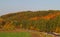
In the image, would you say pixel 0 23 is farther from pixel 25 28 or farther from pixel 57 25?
pixel 57 25

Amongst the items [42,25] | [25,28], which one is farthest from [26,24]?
[42,25]

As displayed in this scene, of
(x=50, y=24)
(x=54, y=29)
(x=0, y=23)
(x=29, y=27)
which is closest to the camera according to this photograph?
(x=54, y=29)

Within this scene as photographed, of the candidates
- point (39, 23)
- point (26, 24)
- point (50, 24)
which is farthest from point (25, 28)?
point (50, 24)

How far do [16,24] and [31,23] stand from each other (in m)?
2.81

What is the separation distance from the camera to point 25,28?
119ft

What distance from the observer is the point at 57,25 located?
31.5 meters

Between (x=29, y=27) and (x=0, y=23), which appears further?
(x=0, y=23)

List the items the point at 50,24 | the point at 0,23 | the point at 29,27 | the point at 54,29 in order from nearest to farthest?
the point at 54,29 → the point at 50,24 → the point at 29,27 → the point at 0,23

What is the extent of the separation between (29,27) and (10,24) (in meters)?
3.52

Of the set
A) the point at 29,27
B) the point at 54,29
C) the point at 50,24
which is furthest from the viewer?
the point at 29,27

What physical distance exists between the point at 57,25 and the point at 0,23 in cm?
1225

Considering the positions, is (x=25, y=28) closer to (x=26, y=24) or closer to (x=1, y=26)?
(x=26, y=24)

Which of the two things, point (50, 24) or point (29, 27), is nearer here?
point (50, 24)

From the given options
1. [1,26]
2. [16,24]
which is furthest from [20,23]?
[1,26]
